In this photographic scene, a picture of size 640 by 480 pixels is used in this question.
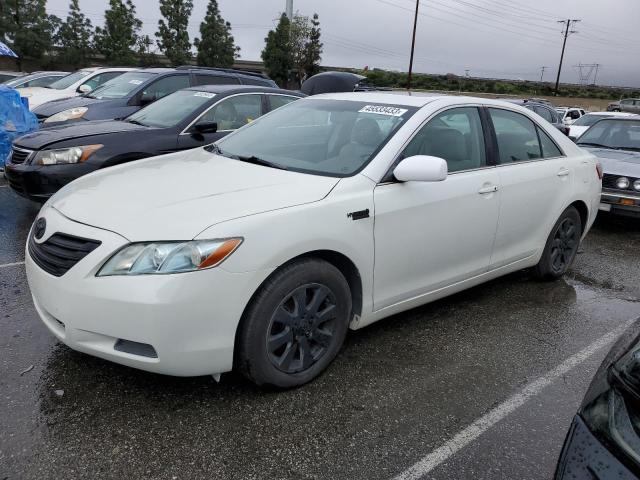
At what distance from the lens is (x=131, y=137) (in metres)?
5.60

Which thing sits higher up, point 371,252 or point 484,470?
point 371,252

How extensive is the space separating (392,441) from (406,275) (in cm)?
108

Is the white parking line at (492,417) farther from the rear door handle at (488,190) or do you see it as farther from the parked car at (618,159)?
the parked car at (618,159)

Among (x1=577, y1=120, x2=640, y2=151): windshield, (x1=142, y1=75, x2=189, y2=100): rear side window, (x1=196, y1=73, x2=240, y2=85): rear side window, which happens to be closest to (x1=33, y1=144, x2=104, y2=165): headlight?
(x1=142, y1=75, x2=189, y2=100): rear side window

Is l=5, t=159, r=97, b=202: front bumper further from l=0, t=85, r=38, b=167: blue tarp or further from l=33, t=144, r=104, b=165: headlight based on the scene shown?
l=0, t=85, r=38, b=167: blue tarp

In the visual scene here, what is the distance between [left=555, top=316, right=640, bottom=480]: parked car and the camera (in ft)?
4.41

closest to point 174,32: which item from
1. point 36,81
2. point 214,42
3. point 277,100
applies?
point 214,42

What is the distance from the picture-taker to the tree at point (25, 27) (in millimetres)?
37625

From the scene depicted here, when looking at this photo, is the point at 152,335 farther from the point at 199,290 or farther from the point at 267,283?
the point at 267,283

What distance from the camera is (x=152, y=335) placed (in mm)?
2359

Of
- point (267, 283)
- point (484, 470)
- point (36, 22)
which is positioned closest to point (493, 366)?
point (484, 470)

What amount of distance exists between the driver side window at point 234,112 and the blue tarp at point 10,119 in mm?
3329

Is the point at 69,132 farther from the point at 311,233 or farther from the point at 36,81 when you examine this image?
the point at 36,81

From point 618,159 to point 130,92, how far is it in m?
7.40
